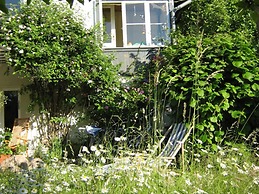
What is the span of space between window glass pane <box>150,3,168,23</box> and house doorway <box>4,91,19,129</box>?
4.42m

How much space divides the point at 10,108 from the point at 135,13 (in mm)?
4404

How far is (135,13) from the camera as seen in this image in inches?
482

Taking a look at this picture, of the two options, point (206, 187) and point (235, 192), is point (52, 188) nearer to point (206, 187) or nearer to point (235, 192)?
point (206, 187)

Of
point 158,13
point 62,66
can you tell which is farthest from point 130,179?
point 158,13

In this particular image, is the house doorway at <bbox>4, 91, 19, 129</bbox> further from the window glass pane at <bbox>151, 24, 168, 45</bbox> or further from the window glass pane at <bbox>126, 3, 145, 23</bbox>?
the window glass pane at <bbox>151, 24, 168, 45</bbox>

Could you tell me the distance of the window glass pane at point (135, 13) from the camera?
1220 cm

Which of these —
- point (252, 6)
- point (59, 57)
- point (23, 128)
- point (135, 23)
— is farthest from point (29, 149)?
point (252, 6)

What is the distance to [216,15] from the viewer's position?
11.4m

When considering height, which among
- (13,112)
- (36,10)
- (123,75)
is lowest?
(13,112)

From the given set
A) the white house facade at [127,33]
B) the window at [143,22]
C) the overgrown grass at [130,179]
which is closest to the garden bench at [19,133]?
the white house facade at [127,33]

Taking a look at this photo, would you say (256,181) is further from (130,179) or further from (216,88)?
(216,88)

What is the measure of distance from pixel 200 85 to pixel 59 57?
4.33m

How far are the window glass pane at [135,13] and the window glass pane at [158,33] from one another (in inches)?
16.3

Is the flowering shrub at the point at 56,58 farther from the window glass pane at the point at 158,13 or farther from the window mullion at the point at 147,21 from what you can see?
the window glass pane at the point at 158,13
